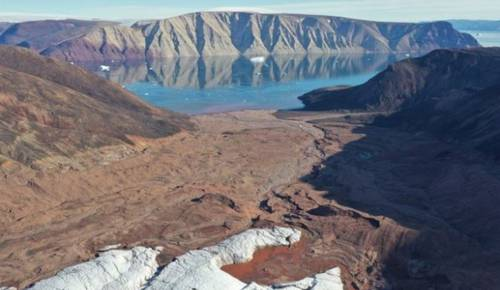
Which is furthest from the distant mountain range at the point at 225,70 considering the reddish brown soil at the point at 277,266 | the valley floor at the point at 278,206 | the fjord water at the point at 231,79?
the reddish brown soil at the point at 277,266

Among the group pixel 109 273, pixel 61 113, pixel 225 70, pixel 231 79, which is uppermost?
pixel 61 113

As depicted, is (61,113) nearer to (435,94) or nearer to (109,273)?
(109,273)

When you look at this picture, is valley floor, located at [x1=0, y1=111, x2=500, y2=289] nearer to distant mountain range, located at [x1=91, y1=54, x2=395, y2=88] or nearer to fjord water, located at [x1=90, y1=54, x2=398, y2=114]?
fjord water, located at [x1=90, y1=54, x2=398, y2=114]

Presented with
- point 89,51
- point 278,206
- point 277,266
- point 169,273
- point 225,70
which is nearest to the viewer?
point 169,273

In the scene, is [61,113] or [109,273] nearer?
[109,273]

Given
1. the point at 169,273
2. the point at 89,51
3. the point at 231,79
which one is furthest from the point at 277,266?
the point at 89,51

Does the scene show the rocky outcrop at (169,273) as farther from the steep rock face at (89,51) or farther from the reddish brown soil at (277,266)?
the steep rock face at (89,51)

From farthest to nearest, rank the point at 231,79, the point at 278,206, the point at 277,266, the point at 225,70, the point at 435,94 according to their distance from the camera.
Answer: the point at 225,70, the point at 231,79, the point at 435,94, the point at 278,206, the point at 277,266
